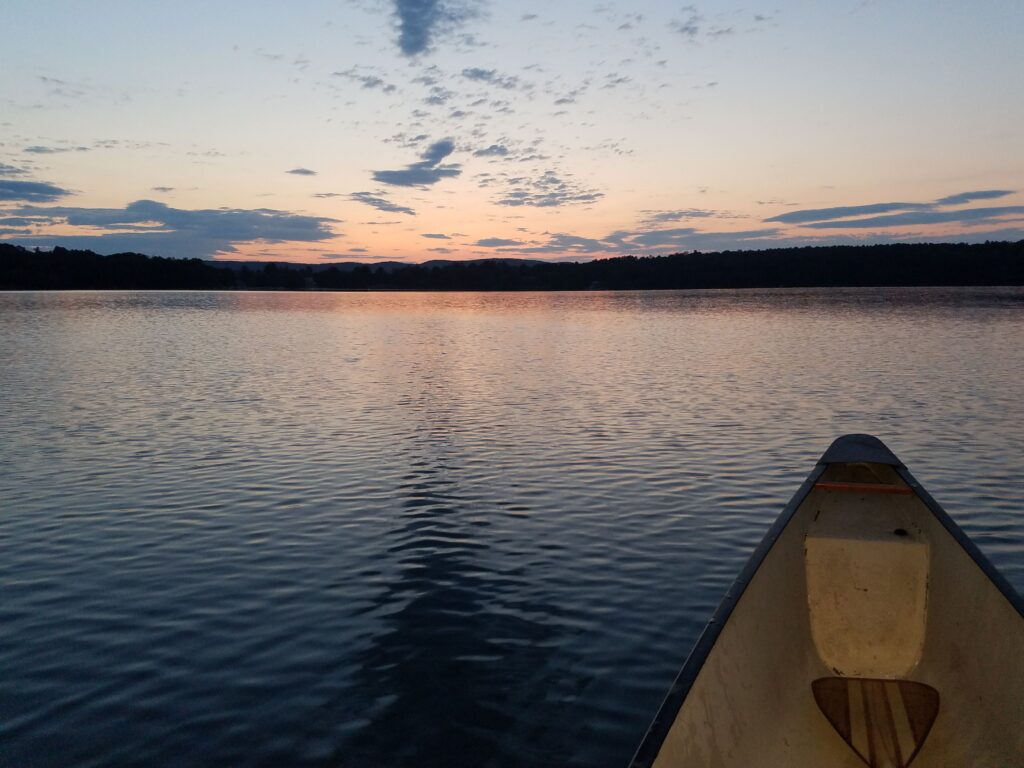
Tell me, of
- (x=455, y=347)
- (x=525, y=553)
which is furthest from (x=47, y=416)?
(x=455, y=347)

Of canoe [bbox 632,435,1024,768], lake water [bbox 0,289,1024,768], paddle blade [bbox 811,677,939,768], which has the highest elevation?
canoe [bbox 632,435,1024,768]

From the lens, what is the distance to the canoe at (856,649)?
5.90m

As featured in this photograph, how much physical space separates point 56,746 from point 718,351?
4826cm

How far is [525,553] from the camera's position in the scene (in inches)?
499

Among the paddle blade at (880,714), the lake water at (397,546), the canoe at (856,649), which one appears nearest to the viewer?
the canoe at (856,649)

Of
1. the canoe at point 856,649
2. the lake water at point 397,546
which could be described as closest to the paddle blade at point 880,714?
the canoe at point 856,649

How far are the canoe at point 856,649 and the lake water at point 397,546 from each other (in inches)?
62.3

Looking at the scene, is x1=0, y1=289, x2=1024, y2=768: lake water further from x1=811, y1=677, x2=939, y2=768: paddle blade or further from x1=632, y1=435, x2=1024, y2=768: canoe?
x1=811, y1=677, x2=939, y2=768: paddle blade

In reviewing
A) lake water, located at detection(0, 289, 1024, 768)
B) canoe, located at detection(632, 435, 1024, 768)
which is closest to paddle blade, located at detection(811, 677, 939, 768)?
canoe, located at detection(632, 435, 1024, 768)

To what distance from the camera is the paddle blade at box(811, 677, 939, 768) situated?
6.42m

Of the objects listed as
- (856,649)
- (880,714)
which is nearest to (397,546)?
(856,649)

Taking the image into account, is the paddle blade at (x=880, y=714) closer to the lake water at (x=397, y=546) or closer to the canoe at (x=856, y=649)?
the canoe at (x=856, y=649)

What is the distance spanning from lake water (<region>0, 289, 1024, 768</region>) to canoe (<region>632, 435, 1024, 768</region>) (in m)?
1.58

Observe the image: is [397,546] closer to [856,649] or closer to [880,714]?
[856,649]
